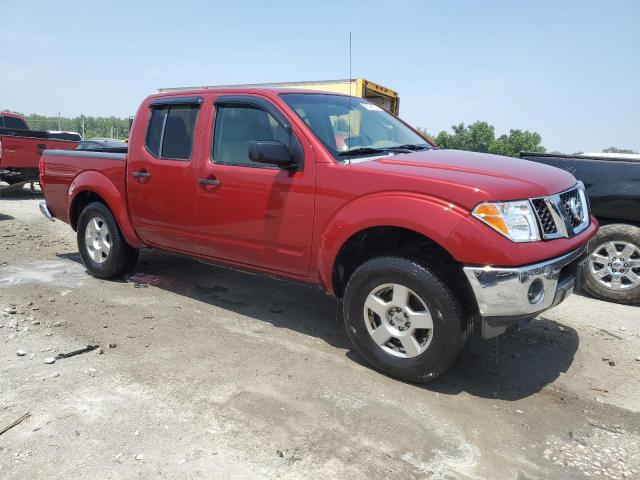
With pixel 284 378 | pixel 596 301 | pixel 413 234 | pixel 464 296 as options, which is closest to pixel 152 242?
pixel 284 378

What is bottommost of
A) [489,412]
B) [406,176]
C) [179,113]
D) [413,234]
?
[489,412]

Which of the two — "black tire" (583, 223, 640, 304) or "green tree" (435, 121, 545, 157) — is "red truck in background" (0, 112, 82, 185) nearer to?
"black tire" (583, 223, 640, 304)

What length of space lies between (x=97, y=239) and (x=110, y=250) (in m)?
0.31

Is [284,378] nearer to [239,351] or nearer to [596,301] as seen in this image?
[239,351]

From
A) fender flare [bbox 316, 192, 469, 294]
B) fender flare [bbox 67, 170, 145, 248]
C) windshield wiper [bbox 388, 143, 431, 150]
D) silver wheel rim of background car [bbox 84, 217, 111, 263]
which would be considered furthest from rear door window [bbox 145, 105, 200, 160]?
windshield wiper [bbox 388, 143, 431, 150]

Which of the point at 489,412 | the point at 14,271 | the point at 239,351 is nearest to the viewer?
the point at 489,412

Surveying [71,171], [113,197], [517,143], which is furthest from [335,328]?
[517,143]

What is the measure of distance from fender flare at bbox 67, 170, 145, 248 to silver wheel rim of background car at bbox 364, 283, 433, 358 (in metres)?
2.75

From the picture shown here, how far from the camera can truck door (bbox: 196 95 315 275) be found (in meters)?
3.75

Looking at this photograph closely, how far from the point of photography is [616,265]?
17.6ft

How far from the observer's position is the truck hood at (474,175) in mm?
3010

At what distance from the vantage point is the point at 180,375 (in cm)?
336

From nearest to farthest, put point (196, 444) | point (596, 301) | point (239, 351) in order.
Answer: point (196, 444) → point (239, 351) → point (596, 301)

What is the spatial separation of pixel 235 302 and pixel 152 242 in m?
1.00
